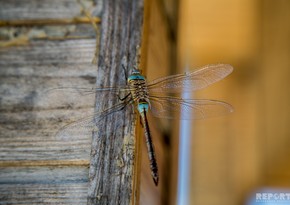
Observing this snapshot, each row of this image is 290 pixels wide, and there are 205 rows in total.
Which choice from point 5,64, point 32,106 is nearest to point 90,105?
point 32,106

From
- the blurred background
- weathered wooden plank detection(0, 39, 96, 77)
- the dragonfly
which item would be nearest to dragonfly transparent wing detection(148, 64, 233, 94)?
the dragonfly


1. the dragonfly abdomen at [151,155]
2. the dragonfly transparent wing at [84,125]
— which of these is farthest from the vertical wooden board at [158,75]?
the dragonfly transparent wing at [84,125]

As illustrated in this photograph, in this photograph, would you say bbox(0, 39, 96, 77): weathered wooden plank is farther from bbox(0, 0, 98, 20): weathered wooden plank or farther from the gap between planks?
the gap between planks

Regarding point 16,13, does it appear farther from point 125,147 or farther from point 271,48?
point 271,48

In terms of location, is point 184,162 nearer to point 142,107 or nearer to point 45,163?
point 142,107

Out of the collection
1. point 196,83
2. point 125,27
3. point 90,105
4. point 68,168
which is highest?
point 125,27

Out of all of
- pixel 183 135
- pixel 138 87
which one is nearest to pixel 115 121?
pixel 138 87
